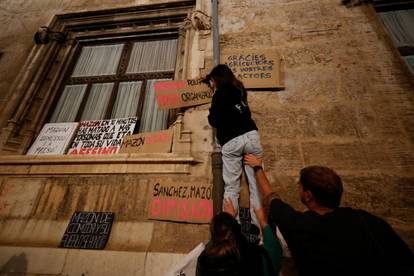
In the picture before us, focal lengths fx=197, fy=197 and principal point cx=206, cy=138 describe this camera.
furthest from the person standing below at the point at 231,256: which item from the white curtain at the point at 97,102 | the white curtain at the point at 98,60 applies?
the white curtain at the point at 98,60

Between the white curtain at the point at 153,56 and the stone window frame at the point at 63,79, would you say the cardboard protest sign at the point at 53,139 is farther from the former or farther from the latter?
the white curtain at the point at 153,56

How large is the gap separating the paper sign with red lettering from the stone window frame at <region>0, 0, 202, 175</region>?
0.78 feet

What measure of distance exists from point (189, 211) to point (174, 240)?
344mm

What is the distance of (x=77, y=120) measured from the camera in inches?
144

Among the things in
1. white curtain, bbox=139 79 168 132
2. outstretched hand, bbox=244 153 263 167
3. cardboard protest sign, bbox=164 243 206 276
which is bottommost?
cardboard protest sign, bbox=164 243 206 276

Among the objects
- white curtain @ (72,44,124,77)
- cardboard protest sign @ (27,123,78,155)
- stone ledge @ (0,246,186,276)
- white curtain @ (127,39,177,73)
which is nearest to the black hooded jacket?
stone ledge @ (0,246,186,276)

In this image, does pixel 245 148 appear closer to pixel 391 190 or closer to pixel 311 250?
pixel 311 250

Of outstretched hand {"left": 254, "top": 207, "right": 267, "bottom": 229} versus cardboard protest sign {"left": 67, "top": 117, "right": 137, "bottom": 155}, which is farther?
cardboard protest sign {"left": 67, "top": 117, "right": 137, "bottom": 155}

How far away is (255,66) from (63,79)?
3.88m

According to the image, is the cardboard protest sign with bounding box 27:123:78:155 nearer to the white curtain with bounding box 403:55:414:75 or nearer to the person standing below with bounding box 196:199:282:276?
the person standing below with bounding box 196:199:282:276

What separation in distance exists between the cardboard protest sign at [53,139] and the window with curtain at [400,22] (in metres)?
5.99

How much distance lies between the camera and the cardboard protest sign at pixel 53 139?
3206mm

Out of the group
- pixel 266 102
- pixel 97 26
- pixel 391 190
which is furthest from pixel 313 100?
pixel 97 26

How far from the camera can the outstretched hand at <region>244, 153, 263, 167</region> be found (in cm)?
200
